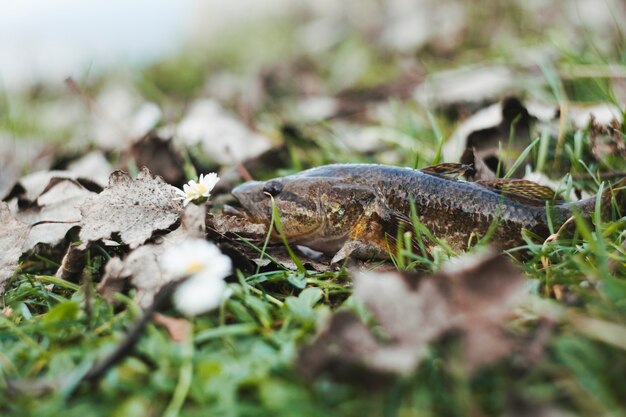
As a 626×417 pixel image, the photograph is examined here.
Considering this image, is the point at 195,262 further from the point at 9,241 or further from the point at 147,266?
the point at 9,241

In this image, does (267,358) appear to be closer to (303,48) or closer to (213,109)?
(213,109)

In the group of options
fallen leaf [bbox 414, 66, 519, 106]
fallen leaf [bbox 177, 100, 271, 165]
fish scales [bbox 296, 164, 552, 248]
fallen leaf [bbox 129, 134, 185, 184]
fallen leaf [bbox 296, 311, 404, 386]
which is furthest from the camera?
fallen leaf [bbox 414, 66, 519, 106]

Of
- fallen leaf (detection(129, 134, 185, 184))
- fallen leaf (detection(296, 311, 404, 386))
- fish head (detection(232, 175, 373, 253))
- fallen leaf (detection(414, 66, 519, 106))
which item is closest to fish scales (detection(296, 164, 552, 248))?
fish head (detection(232, 175, 373, 253))

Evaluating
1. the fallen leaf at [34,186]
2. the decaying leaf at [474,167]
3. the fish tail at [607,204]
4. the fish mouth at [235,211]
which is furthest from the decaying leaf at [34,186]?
the fish tail at [607,204]

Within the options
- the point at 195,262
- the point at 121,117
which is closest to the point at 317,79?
the point at 121,117

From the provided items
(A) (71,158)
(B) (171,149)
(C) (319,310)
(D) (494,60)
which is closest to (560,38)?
(D) (494,60)

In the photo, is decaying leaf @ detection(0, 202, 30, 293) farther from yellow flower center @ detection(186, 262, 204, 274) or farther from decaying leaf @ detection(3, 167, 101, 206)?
yellow flower center @ detection(186, 262, 204, 274)
